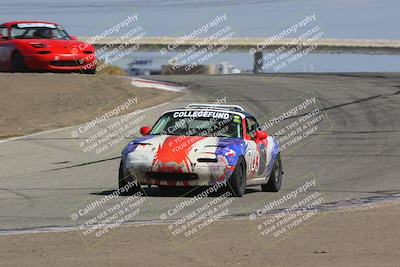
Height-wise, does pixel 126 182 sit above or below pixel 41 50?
above

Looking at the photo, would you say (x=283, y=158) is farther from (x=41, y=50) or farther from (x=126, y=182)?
(x=41, y=50)

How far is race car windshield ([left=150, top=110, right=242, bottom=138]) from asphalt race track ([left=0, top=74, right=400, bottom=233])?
93 cm

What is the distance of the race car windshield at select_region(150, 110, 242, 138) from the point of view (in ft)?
45.2

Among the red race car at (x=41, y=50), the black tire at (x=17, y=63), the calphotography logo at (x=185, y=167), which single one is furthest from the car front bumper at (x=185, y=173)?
the black tire at (x=17, y=63)

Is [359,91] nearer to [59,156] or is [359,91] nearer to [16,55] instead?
[16,55]

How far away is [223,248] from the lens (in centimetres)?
870

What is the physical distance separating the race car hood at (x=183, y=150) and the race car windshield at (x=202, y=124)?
1.40ft

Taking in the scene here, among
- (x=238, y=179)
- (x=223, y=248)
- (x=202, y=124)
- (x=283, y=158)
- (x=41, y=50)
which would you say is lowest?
(x=283, y=158)

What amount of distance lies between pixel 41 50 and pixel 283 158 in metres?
10.5

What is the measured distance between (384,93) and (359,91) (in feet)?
2.64

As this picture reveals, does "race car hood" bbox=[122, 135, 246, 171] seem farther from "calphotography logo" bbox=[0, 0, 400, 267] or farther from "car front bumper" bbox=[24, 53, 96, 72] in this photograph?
"car front bumper" bbox=[24, 53, 96, 72]

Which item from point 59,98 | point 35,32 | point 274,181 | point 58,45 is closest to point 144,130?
point 274,181

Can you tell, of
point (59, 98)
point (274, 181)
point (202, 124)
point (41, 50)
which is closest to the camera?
point (202, 124)

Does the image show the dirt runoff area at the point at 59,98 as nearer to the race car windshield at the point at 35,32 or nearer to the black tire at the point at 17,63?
the black tire at the point at 17,63
